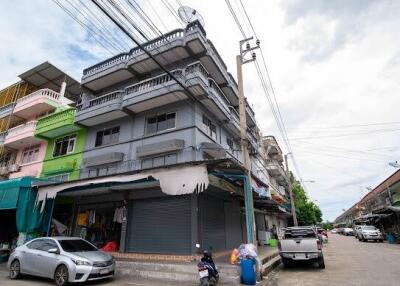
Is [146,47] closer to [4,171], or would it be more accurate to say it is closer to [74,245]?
[74,245]

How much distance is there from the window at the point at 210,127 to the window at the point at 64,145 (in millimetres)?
10733

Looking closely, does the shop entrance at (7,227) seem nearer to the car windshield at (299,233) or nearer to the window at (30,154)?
the window at (30,154)

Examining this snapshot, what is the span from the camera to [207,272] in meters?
8.59

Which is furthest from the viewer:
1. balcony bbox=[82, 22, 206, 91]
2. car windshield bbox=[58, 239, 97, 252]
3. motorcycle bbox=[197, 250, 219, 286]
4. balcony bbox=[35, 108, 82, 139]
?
balcony bbox=[35, 108, 82, 139]

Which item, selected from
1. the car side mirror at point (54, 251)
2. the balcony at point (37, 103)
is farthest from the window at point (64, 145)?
the car side mirror at point (54, 251)

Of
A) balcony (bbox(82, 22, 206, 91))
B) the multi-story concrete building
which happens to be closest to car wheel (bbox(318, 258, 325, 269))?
the multi-story concrete building

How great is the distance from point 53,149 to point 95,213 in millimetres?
8167

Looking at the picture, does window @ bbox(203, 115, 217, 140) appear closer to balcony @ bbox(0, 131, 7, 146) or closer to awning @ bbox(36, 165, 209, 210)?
awning @ bbox(36, 165, 209, 210)

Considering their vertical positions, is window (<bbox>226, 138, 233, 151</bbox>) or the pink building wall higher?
window (<bbox>226, 138, 233, 151</bbox>)

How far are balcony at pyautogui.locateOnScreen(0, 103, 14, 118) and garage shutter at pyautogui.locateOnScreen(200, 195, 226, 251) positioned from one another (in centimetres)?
2196

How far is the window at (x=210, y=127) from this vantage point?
55.0 feet

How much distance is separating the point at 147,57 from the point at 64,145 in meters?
9.95

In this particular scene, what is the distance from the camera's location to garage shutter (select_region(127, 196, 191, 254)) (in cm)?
1271

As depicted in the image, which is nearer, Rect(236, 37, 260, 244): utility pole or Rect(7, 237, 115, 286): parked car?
Rect(7, 237, 115, 286): parked car
